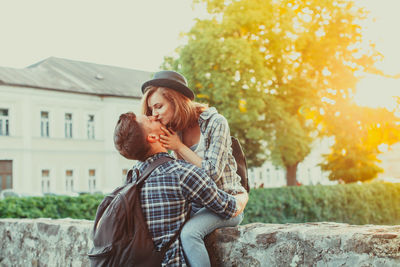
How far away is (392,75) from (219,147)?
77.7 feet

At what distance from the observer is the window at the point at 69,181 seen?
128 ft

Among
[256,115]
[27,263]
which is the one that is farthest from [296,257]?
[256,115]

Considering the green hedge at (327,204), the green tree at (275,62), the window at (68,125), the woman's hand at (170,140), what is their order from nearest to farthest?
the woman's hand at (170,140) → the green hedge at (327,204) → the green tree at (275,62) → the window at (68,125)

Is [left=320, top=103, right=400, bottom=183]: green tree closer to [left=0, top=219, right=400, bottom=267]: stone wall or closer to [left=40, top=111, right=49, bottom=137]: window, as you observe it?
[left=40, top=111, right=49, bottom=137]: window

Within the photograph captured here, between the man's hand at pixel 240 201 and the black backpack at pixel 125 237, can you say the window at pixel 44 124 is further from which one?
the black backpack at pixel 125 237

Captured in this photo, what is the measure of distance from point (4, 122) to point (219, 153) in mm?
34823

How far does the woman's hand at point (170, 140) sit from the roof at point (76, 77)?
34.1 m

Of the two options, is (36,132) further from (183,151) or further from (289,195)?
(183,151)

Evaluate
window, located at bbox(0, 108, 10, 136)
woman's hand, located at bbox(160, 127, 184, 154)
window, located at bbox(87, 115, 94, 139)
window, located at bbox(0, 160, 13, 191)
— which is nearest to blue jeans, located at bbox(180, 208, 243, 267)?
woman's hand, located at bbox(160, 127, 184, 154)

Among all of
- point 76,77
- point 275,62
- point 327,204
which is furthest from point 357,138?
point 76,77

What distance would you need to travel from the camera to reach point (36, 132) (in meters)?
37.7

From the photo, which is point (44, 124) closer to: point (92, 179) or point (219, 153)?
point (92, 179)

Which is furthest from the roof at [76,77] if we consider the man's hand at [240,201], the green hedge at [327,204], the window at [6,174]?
the man's hand at [240,201]

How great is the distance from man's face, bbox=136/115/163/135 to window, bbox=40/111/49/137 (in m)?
36.0
